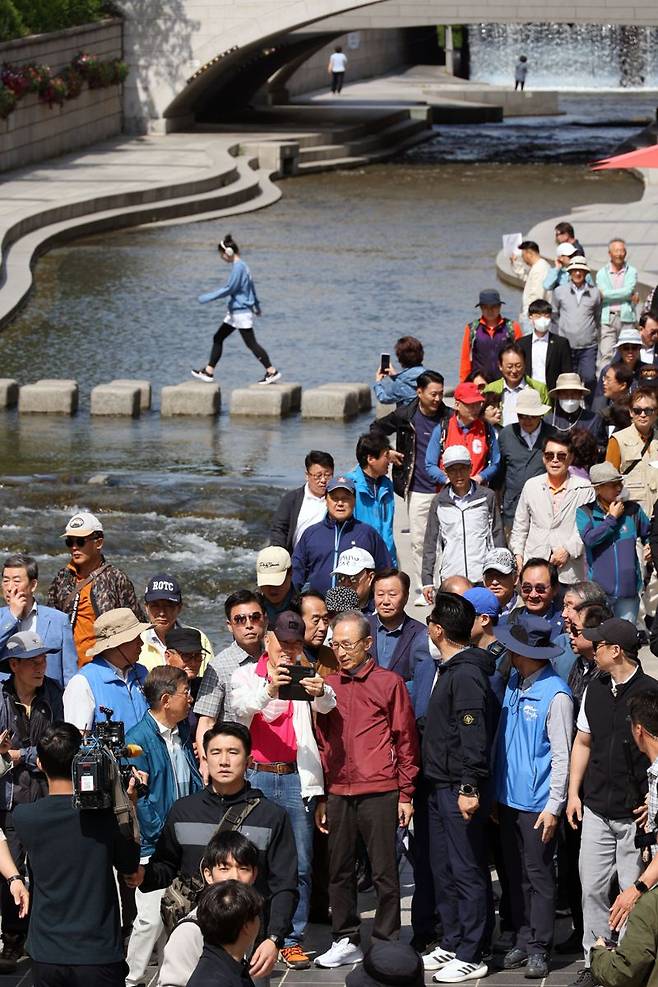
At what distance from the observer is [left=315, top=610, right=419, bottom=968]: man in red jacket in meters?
7.84

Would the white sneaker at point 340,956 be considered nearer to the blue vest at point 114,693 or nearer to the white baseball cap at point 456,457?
the blue vest at point 114,693

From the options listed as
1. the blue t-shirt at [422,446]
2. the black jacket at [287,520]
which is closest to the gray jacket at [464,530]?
the black jacket at [287,520]

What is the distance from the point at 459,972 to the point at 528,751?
940 millimetres

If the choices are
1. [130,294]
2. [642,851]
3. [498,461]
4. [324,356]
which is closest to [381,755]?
[642,851]

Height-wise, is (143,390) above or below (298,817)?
below

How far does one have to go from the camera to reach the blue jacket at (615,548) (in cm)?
1027

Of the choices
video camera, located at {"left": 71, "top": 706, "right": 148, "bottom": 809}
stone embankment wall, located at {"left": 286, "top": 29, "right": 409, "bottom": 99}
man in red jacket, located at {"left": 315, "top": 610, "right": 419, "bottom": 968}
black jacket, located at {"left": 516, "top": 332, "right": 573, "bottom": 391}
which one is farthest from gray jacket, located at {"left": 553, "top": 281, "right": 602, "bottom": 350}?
stone embankment wall, located at {"left": 286, "top": 29, "right": 409, "bottom": 99}

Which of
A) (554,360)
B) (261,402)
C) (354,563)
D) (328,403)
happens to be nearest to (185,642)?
(354,563)

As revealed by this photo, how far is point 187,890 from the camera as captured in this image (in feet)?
22.0

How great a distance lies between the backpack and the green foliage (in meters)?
30.9

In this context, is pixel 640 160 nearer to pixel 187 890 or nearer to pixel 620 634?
pixel 620 634

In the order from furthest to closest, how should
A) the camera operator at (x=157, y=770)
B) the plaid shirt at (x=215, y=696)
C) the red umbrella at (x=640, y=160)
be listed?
the red umbrella at (x=640, y=160) < the plaid shirt at (x=215, y=696) < the camera operator at (x=157, y=770)

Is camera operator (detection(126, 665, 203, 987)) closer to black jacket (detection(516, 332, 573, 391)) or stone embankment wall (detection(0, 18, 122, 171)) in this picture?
black jacket (detection(516, 332, 573, 391))

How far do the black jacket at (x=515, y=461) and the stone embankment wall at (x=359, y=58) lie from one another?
143 ft
